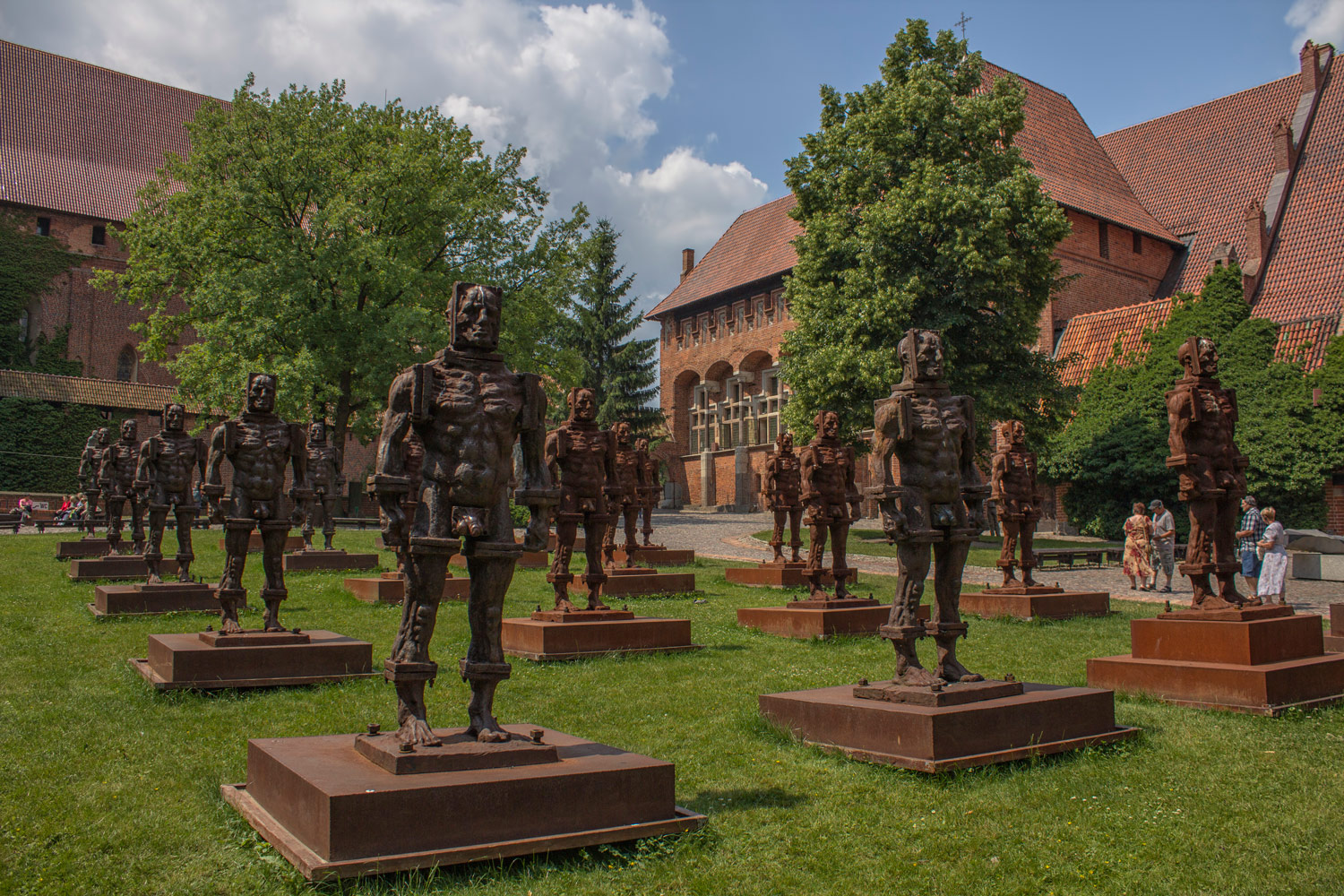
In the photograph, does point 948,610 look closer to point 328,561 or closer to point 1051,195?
point 328,561

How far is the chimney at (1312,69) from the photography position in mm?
39938

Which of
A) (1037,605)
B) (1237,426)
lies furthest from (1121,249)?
(1037,605)

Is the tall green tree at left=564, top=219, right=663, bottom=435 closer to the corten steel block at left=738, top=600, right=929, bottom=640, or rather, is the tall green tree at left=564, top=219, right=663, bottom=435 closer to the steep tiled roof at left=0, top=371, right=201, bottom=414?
the steep tiled roof at left=0, top=371, right=201, bottom=414

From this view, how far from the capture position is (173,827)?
5.10 metres

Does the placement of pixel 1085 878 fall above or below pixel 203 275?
below

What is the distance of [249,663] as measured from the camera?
27.9ft

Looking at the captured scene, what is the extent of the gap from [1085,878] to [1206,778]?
197 cm

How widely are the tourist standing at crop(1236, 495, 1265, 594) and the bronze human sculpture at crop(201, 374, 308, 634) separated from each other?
13856 millimetres

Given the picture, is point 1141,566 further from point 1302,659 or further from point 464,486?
point 464,486

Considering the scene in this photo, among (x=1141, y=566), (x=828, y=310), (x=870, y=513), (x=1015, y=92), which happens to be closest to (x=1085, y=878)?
(x=1141, y=566)

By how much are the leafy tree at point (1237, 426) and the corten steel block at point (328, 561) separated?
19.4 meters

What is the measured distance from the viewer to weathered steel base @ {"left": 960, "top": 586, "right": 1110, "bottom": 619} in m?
→ 14.0

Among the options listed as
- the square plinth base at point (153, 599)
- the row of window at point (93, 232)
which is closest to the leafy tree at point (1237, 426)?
the square plinth base at point (153, 599)

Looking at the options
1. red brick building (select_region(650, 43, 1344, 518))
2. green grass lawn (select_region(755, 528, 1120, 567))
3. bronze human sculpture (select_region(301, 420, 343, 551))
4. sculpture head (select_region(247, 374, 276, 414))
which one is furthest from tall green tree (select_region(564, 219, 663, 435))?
sculpture head (select_region(247, 374, 276, 414))
